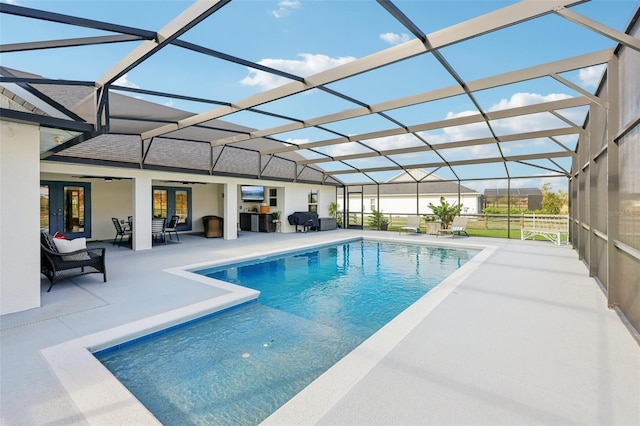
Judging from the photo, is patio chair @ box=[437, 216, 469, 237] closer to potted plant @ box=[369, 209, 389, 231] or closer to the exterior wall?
potted plant @ box=[369, 209, 389, 231]

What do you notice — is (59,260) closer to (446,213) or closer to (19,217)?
(19,217)

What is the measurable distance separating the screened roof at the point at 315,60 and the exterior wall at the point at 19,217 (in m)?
0.38

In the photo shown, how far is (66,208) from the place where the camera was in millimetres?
10797

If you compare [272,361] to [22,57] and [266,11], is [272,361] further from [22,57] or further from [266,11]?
[22,57]

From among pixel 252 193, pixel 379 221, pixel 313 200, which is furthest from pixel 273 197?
pixel 379 221

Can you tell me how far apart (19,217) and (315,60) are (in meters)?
4.78

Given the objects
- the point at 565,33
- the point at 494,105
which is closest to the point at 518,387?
the point at 565,33

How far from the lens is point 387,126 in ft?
27.1

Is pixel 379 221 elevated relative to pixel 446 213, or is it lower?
lower

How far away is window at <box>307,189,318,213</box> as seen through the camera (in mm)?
16436

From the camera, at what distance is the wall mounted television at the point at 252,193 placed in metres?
15.9

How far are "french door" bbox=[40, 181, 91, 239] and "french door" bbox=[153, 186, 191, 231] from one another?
7.86 ft

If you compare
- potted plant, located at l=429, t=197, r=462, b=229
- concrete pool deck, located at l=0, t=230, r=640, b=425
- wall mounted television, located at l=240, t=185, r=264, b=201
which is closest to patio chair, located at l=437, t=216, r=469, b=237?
potted plant, located at l=429, t=197, r=462, b=229

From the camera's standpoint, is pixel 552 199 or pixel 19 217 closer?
pixel 19 217
